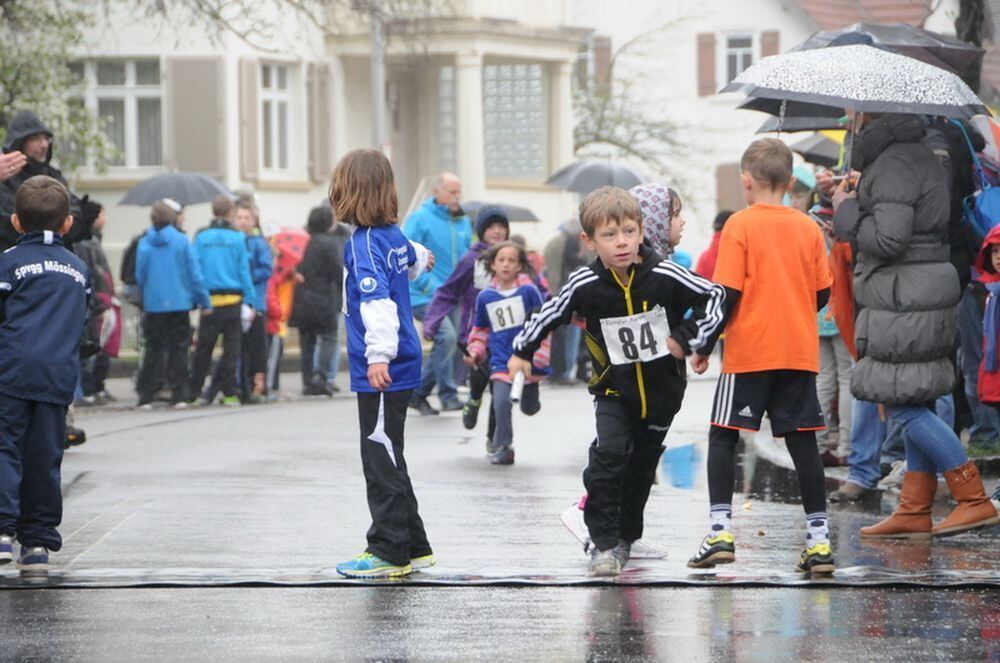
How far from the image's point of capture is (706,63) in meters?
52.1

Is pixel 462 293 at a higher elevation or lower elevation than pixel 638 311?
lower

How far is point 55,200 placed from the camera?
946 centimetres

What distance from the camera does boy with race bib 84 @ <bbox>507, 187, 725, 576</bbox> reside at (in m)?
8.70

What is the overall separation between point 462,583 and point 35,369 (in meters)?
2.13

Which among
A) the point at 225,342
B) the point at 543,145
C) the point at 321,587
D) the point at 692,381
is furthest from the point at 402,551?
the point at 543,145

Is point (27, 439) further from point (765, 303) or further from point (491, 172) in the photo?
point (491, 172)

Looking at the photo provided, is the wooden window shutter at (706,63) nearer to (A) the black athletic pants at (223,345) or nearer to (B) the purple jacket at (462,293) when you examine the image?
(A) the black athletic pants at (223,345)

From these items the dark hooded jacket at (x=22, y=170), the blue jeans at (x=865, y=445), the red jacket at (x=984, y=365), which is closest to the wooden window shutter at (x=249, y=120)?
the dark hooded jacket at (x=22, y=170)

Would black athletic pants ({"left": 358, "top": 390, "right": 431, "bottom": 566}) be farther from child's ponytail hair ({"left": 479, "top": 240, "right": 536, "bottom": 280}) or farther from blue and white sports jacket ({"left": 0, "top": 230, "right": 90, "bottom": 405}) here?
child's ponytail hair ({"left": 479, "top": 240, "right": 536, "bottom": 280})

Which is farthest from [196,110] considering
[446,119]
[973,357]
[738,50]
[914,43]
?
[914,43]

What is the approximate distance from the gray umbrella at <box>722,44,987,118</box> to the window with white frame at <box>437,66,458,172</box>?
2840cm

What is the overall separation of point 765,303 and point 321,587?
7.03 ft

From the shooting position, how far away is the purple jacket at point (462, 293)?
1539 cm

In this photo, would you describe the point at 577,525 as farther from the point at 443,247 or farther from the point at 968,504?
the point at 443,247
